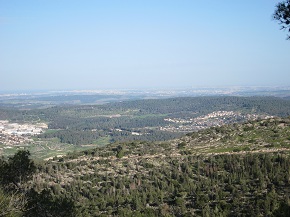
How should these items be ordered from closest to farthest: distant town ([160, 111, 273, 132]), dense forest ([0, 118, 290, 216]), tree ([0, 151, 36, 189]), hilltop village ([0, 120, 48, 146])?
1. tree ([0, 151, 36, 189])
2. dense forest ([0, 118, 290, 216])
3. hilltop village ([0, 120, 48, 146])
4. distant town ([160, 111, 273, 132])

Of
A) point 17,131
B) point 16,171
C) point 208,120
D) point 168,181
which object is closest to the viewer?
point 16,171

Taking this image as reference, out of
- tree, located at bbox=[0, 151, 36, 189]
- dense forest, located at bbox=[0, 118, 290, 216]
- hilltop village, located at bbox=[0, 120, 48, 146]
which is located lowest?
hilltop village, located at bbox=[0, 120, 48, 146]

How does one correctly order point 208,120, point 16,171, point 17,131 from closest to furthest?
point 16,171 → point 17,131 → point 208,120

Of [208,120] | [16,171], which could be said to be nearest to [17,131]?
[208,120]

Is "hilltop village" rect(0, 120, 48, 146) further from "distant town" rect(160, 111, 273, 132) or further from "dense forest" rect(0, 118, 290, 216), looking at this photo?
"dense forest" rect(0, 118, 290, 216)

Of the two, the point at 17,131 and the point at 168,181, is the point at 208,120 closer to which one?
the point at 17,131

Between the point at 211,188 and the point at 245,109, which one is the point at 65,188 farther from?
the point at 245,109

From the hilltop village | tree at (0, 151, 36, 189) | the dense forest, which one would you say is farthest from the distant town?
tree at (0, 151, 36, 189)

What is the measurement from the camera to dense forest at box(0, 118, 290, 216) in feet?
86.4

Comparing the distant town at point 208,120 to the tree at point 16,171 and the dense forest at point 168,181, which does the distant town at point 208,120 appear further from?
the tree at point 16,171

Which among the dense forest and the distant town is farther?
the distant town

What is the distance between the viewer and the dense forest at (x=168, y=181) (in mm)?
26328

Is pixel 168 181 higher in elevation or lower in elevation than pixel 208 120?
higher

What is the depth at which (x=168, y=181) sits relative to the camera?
39.1 m
